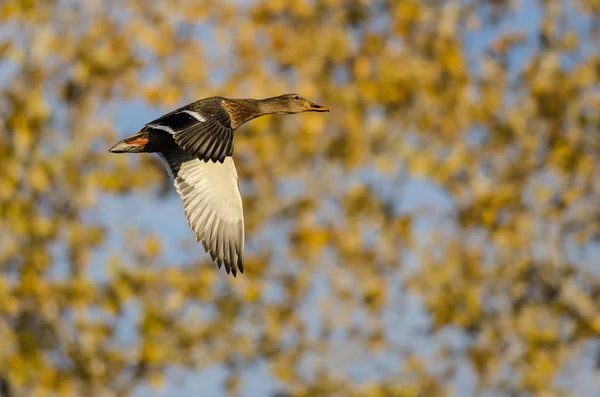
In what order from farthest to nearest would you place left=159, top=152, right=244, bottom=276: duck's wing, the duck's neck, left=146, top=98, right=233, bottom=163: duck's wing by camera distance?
the duck's neck, left=159, top=152, right=244, bottom=276: duck's wing, left=146, top=98, right=233, bottom=163: duck's wing

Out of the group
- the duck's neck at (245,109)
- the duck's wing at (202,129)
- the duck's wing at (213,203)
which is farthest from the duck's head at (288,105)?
the duck's wing at (202,129)

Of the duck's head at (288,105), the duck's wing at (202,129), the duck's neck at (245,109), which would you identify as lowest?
the duck's wing at (202,129)

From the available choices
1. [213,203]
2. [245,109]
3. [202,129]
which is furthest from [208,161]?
[202,129]

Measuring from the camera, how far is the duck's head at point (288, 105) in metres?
9.58

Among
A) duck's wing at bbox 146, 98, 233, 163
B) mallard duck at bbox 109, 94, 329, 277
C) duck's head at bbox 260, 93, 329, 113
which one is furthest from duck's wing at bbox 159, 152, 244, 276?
duck's head at bbox 260, 93, 329, 113

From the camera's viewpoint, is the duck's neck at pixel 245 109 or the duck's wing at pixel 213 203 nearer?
the duck's wing at pixel 213 203

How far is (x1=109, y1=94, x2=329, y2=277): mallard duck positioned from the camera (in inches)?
307

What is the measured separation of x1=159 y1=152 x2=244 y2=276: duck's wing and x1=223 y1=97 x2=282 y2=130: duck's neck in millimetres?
313

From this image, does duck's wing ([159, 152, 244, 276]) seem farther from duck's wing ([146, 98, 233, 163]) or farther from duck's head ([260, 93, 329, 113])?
duck's head ([260, 93, 329, 113])

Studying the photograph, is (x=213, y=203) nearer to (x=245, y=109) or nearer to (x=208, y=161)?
(x=208, y=161)

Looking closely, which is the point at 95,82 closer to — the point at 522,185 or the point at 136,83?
the point at 136,83

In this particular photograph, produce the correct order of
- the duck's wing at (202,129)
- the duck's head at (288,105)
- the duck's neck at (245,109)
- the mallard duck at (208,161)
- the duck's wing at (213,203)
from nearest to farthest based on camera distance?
the duck's wing at (202,129) < the mallard duck at (208,161) < the duck's wing at (213,203) < the duck's neck at (245,109) < the duck's head at (288,105)

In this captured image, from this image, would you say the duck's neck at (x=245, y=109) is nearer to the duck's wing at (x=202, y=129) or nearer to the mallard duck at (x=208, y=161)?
the mallard duck at (x=208, y=161)

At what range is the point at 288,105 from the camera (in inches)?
385
